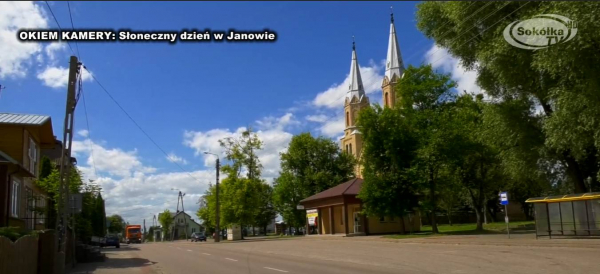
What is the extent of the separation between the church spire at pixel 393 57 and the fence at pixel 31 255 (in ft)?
268

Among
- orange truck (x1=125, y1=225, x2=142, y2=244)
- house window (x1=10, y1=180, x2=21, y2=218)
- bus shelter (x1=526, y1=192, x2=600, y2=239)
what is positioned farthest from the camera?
orange truck (x1=125, y1=225, x2=142, y2=244)

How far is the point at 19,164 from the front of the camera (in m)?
24.4

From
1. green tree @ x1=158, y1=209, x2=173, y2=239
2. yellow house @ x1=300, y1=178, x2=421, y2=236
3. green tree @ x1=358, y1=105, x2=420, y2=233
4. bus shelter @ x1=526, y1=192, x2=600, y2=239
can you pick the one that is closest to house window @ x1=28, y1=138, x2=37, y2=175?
green tree @ x1=358, y1=105, x2=420, y2=233

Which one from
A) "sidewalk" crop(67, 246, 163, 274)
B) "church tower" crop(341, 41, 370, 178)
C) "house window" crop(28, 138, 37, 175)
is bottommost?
"sidewalk" crop(67, 246, 163, 274)

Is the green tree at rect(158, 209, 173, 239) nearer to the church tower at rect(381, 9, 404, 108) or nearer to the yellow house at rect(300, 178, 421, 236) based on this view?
the church tower at rect(381, 9, 404, 108)

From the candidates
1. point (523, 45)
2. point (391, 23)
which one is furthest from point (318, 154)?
point (523, 45)

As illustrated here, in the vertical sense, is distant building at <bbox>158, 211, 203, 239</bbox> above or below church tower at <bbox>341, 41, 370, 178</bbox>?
below

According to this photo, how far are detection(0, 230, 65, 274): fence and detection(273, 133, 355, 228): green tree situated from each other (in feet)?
192

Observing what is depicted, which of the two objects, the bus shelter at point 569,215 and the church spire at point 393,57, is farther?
the church spire at point 393,57

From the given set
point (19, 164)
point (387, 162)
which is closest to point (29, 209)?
point (19, 164)

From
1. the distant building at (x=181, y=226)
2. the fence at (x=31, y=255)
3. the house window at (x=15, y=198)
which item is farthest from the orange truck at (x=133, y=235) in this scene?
the fence at (x=31, y=255)

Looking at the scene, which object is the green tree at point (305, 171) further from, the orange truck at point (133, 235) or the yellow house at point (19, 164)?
the yellow house at point (19, 164)

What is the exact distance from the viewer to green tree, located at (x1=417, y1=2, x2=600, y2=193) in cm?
2223
